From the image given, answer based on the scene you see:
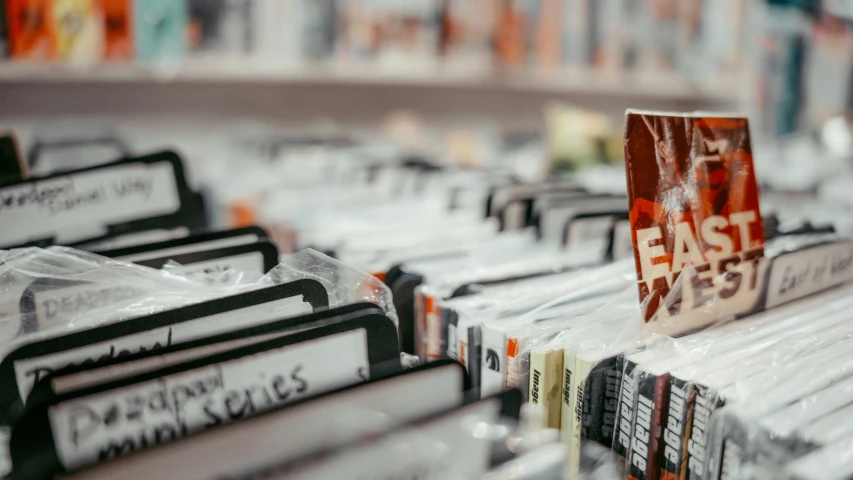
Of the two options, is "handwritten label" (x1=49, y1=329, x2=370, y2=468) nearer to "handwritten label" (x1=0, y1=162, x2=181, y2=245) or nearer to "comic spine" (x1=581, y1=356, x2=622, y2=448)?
"comic spine" (x1=581, y1=356, x2=622, y2=448)

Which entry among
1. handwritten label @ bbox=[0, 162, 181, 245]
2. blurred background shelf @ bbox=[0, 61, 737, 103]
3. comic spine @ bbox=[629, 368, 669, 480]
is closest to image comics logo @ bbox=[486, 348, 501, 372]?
comic spine @ bbox=[629, 368, 669, 480]

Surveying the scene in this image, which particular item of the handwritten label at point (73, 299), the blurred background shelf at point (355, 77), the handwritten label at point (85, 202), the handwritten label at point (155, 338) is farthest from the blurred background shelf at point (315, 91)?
the handwritten label at point (155, 338)

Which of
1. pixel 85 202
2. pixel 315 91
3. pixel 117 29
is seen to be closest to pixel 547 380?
pixel 85 202

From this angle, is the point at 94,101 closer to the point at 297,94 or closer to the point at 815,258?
the point at 297,94

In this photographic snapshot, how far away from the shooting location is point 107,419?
351mm

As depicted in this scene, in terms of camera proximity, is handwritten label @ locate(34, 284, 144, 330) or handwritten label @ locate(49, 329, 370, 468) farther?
handwritten label @ locate(34, 284, 144, 330)

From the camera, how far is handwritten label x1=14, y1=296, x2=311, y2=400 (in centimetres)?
40

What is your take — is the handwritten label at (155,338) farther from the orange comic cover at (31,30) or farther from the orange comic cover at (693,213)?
the orange comic cover at (31,30)

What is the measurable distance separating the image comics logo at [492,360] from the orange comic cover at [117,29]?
1092 mm

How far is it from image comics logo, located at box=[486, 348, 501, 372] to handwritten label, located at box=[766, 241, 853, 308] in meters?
0.25

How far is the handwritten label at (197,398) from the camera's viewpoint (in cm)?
34

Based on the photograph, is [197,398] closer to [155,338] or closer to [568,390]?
[155,338]

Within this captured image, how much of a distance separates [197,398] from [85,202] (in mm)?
387

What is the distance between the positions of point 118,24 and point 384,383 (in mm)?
1194
